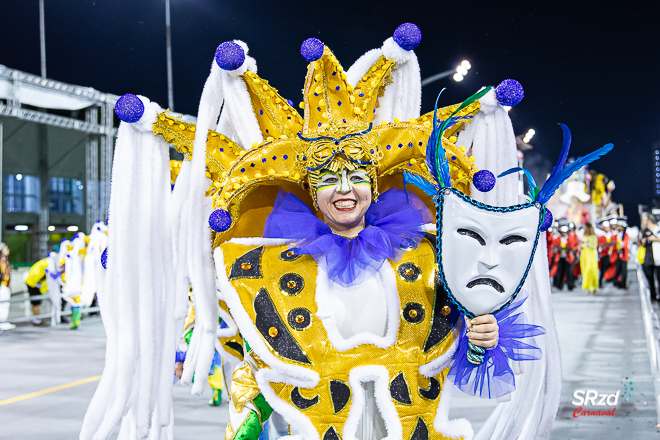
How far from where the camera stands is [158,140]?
2.40 metres

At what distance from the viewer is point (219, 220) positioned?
7.07 feet

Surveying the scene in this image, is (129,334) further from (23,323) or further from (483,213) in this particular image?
(23,323)

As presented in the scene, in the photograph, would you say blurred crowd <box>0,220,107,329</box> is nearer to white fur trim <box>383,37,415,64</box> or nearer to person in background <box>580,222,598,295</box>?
white fur trim <box>383,37,415,64</box>

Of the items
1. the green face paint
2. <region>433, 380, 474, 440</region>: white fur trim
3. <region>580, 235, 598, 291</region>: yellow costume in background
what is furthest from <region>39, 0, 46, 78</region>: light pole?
<region>433, 380, 474, 440</region>: white fur trim

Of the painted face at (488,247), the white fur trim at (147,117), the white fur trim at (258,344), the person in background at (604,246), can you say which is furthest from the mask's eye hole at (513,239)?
the person in background at (604,246)

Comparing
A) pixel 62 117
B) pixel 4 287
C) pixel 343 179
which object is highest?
pixel 62 117

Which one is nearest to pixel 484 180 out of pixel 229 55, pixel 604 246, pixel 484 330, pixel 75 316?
pixel 484 330

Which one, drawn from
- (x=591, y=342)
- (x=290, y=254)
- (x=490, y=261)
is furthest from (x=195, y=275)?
(x=591, y=342)

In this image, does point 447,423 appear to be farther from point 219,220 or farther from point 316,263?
point 219,220

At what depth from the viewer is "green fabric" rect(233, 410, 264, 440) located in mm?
2131

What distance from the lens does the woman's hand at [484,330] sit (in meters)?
1.81

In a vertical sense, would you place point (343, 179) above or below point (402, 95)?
below

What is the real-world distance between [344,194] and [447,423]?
853 millimetres

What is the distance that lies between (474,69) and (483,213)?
7128 millimetres
